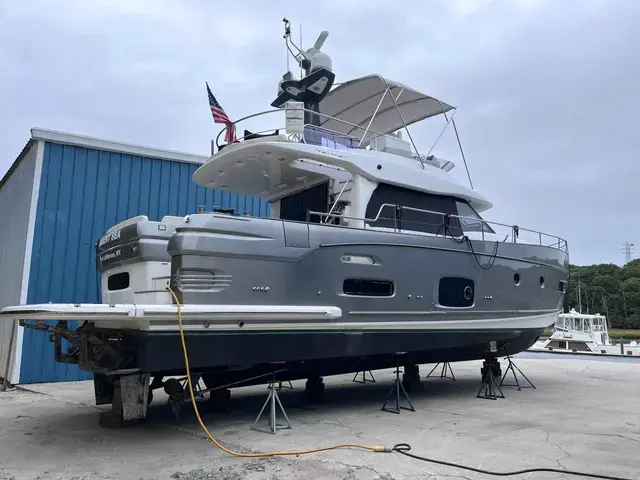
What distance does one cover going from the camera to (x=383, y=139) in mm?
7836

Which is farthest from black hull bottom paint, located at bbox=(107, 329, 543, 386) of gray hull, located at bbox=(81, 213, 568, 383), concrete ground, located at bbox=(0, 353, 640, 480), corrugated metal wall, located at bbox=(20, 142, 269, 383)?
corrugated metal wall, located at bbox=(20, 142, 269, 383)

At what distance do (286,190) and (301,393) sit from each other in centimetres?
317

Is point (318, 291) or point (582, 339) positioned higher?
point (318, 291)

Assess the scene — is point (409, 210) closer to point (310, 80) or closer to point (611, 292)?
point (310, 80)

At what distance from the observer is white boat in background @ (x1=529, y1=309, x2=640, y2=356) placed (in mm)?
23250

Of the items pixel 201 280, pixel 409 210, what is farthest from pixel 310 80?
pixel 201 280

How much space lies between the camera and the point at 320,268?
5.82 meters

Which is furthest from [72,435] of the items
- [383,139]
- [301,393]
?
[383,139]

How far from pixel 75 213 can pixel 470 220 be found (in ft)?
22.0

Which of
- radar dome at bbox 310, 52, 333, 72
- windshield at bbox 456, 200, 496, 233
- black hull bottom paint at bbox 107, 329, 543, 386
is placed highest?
radar dome at bbox 310, 52, 333, 72

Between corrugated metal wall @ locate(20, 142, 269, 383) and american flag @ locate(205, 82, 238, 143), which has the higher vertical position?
american flag @ locate(205, 82, 238, 143)

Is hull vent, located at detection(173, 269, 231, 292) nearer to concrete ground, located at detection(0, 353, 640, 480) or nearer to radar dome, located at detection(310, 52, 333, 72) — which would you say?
concrete ground, located at detection(0, 353, 640, 480)

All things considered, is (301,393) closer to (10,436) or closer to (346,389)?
(346,389)

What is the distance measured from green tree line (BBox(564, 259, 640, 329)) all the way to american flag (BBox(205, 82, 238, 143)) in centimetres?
5259
